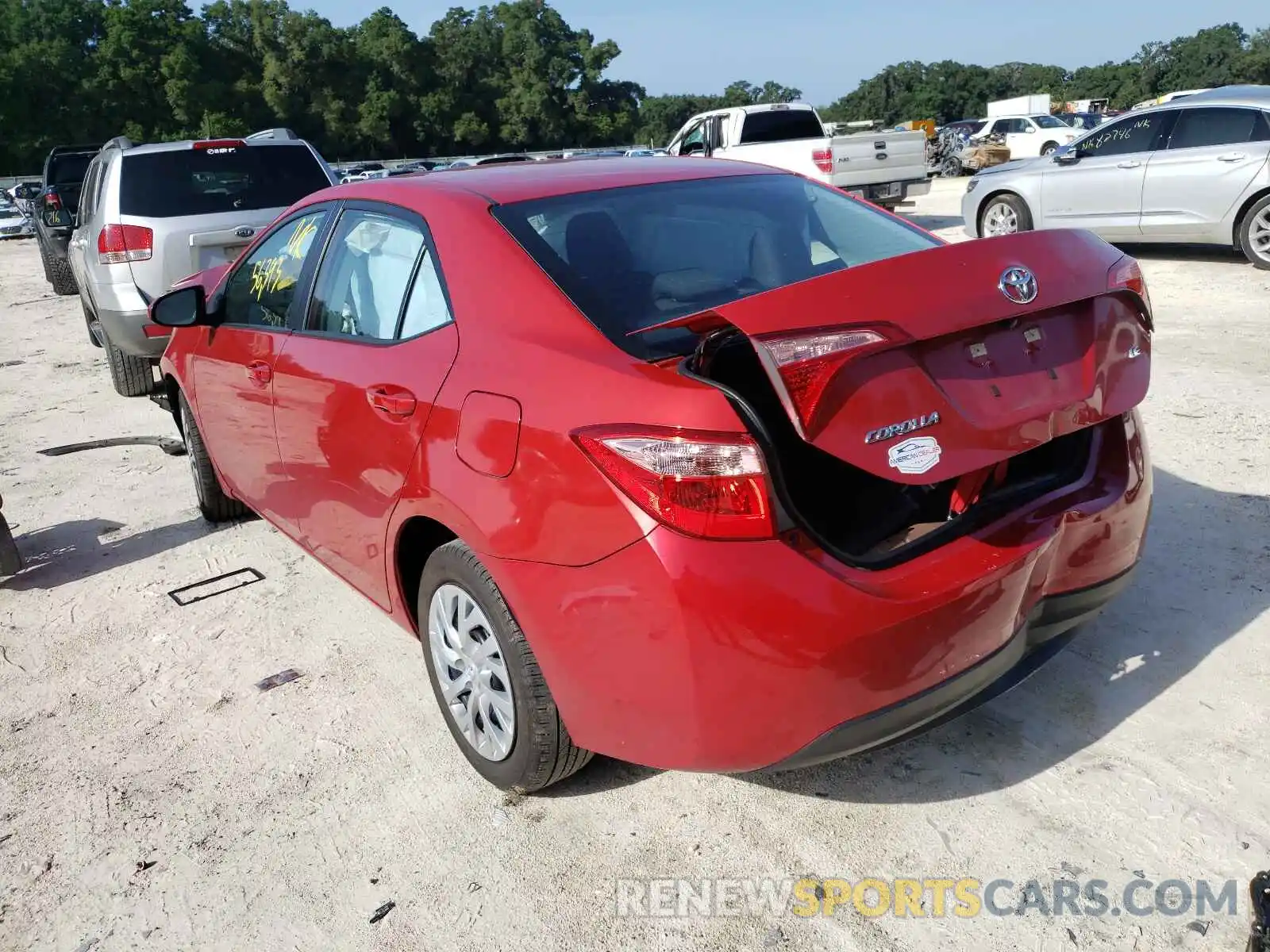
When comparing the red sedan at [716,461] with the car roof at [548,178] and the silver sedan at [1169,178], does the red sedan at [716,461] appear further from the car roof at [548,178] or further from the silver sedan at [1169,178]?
the silver sedan at [1169,178]

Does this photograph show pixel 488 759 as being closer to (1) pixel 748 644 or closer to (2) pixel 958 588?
(1) pixel 748 644

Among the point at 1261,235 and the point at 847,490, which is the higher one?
the point at 847,490

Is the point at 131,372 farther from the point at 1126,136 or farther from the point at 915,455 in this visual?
the point at 1126,136

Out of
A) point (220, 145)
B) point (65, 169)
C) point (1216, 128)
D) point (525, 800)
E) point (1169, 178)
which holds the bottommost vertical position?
point (525, 800)

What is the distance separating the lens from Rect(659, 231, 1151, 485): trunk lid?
2.05 metres

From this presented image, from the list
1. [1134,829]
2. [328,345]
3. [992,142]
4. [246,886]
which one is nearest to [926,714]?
[1134,829]

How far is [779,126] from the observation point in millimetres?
17875

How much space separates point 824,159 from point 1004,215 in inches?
119

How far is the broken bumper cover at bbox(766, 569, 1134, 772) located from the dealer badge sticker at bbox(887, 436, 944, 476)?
0.52 meters

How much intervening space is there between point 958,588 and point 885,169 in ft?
44.1

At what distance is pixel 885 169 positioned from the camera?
14484 mm

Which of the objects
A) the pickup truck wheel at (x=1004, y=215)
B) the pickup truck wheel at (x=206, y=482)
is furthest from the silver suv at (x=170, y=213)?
the pickup truck wheel at (x=1004, y=215)

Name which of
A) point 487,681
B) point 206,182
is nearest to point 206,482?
point 487,681

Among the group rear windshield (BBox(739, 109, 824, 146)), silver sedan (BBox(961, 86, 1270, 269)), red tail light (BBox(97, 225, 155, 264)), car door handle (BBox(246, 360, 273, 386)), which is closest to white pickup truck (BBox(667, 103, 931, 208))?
rear windshield (BBox(739, 109, 824, 146))
